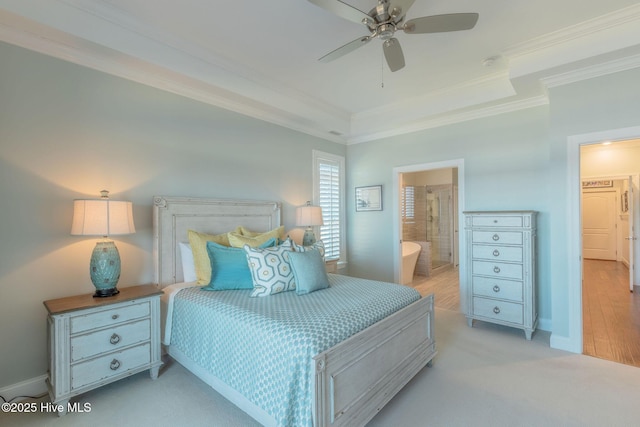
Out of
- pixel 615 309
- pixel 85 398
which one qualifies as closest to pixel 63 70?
pixel 85 398

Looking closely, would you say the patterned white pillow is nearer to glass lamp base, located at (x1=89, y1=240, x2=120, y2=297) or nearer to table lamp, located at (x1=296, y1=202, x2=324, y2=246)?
glass lamp base, located at (x1=89, y1=240, x2=120, y2=297)

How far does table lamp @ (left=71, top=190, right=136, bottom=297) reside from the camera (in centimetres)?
219

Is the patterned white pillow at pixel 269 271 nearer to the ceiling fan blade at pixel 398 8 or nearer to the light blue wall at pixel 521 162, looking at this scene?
the ceiling fan blade at pixel 398 8

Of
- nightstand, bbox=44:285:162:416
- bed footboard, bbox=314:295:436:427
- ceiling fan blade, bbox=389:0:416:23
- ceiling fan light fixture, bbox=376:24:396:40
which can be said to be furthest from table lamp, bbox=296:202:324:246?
ceiling fan blade, bbox=389:0:416:23

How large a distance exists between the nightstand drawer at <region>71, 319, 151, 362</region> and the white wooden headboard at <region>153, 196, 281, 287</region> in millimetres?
558

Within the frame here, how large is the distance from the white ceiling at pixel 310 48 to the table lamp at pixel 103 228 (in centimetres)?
126

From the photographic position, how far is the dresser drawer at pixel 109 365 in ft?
6.74

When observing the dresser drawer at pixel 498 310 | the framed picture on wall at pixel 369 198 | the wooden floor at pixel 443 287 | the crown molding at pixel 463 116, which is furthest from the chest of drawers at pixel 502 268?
the framed picture on wall at pixel 369 198

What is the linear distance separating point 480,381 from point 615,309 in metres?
3.17

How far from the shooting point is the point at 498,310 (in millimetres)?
3291

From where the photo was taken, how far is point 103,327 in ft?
7.11

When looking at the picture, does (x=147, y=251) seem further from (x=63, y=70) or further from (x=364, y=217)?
(x=364, y=217)

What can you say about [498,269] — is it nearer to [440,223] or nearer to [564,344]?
[564,344]

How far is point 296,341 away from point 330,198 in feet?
11.3
